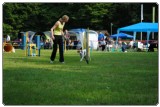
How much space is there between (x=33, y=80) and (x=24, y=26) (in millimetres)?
40662

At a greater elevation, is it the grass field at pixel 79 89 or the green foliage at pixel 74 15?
the green foliage at pixel 74 15

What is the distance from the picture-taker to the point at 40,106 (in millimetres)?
4691

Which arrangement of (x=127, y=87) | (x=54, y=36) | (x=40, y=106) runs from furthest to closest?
(x=54, y=36)
(x=127, y=87)
(x=40, y=106)

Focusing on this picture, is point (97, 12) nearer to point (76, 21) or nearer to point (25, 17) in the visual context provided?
point (76, 21)

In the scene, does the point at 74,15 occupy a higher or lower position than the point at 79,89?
higher

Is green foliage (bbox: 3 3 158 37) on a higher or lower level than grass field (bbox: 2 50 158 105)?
higher

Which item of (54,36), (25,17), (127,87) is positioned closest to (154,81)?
(127,87)

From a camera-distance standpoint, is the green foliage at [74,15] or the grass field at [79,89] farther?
the green foliage at [74,15]

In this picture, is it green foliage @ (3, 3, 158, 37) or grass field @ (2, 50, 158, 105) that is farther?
green foliage @ (3, 3, 158, 37)

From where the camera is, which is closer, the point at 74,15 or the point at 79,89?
the point at 79,89

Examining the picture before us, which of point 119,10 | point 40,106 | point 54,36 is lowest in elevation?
point 40,106

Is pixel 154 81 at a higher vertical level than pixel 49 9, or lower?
lower

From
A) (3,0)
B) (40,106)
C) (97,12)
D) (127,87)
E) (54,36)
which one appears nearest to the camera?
(40,106)

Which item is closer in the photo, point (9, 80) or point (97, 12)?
point (9, 80)
